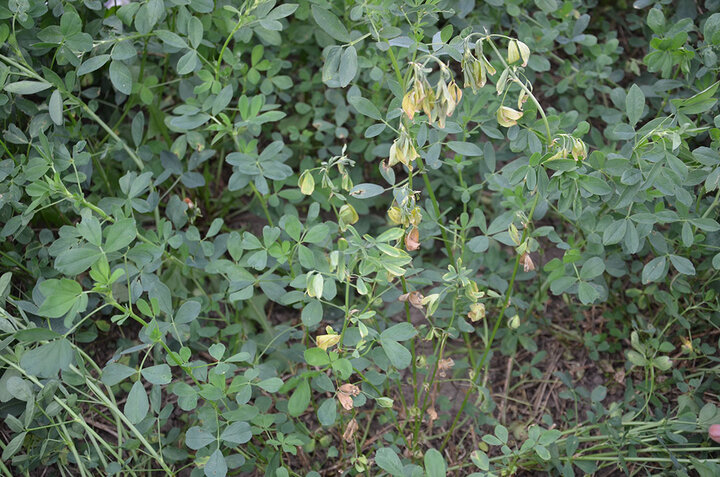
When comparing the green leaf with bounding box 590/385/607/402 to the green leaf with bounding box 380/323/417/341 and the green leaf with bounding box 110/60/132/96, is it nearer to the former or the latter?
the green leaf with bounding box 380/323/417/341

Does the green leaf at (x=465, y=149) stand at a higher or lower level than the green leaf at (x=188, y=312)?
higher

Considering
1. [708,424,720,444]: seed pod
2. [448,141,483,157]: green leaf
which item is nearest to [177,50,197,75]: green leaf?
[448,141,483,157]: green leaf

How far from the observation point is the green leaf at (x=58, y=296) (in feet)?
4.53

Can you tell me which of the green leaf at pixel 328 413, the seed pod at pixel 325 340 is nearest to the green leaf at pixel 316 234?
the seed pod at pixel 325 340

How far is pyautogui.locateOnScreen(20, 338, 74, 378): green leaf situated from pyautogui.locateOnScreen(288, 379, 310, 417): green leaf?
0.55 metres

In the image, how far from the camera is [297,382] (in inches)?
68.1

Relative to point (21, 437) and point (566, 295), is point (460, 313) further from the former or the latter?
point (21, 437)

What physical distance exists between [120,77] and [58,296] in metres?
0.81

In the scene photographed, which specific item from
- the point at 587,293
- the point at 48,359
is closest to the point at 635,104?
the point at 587,293

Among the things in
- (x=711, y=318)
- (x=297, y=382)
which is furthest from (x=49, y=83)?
(x=711, y=318)

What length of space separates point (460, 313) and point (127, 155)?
4.29ft

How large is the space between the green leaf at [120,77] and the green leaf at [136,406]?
3.06 feet

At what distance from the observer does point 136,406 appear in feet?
4.81

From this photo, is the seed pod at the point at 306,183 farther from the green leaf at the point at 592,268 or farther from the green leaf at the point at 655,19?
the green leaf at the point at 655,19
